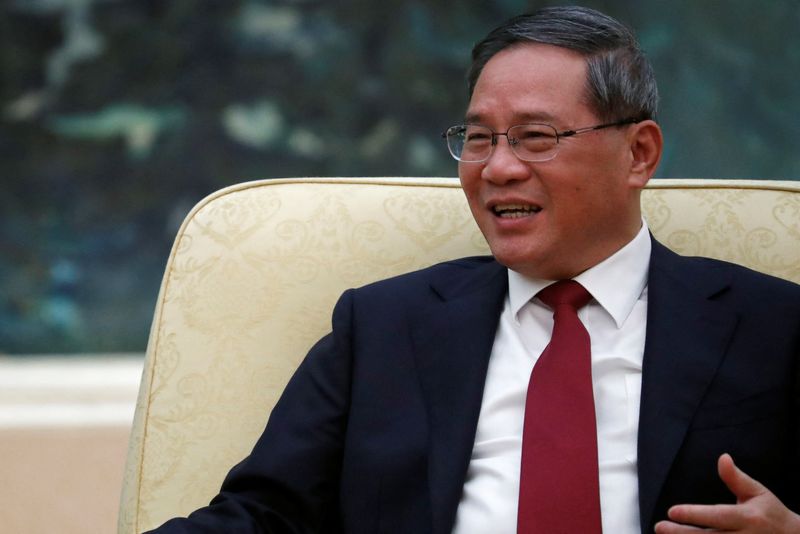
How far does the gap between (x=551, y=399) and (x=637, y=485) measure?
190 millimetres

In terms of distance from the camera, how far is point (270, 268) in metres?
2.07

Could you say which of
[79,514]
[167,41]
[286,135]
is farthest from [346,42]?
[79,514]

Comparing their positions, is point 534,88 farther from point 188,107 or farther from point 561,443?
point 188,107

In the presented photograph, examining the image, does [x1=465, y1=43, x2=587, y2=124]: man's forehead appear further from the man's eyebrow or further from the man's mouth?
the man's mouth

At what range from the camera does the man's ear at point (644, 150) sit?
6.44ft

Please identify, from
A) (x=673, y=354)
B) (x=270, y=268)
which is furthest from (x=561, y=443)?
(x=270, y=268)

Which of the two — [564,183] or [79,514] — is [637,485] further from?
[79,514]

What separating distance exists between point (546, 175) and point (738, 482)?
23.7 inches

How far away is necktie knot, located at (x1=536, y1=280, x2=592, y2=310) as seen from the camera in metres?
1.88

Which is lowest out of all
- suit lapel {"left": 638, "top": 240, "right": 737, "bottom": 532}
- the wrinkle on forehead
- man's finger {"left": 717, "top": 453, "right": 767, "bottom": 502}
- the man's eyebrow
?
man's finger {"left": 717, "top": 453, "right": 767, "bottom": 502}

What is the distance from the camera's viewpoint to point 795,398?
176 cm

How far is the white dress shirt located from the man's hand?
7.6 inches

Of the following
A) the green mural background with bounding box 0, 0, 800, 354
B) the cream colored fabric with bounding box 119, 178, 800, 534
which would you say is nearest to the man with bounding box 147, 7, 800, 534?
the cream colored fabric with bounding box 119, 178, 800, 534

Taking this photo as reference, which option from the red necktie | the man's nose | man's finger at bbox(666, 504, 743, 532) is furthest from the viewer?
the man's nose
